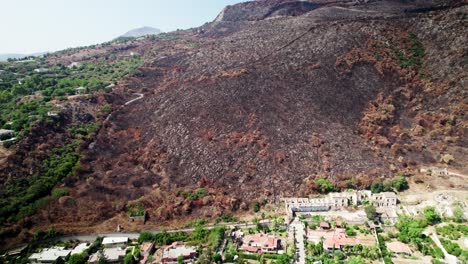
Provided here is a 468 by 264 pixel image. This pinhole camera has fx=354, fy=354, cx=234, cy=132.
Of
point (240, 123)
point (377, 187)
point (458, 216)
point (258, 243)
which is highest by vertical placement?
point (240, 123)

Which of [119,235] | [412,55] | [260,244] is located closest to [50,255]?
Result: [119,235]

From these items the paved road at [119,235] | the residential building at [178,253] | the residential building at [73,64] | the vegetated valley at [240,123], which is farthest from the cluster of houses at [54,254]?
the residential building at [73,64]

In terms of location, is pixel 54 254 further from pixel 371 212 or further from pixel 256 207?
pixel 371 212

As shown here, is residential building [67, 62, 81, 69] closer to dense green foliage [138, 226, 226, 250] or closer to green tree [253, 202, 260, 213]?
dense green foliage [138, 226, 226, 250]

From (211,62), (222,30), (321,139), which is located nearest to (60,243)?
(321,139)

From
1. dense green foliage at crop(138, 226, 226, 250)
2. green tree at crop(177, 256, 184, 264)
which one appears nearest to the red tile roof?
dense green foliage at crop(138, 226, 226, 250)

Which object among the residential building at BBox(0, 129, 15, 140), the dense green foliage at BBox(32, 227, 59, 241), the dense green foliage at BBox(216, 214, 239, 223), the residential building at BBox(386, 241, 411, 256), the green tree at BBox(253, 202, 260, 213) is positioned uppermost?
the residential building at BBox(0, 129, 15, 140)
